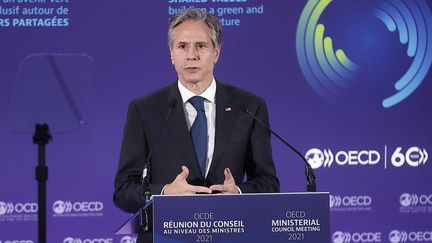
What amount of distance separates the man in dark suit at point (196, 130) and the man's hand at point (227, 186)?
0.17m

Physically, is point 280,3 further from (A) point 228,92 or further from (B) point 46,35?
(A) point 228,92

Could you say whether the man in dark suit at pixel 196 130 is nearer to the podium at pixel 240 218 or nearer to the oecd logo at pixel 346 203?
the podium at pixel 240 218

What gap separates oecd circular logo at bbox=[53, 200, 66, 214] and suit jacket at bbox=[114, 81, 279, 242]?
208 centimetres

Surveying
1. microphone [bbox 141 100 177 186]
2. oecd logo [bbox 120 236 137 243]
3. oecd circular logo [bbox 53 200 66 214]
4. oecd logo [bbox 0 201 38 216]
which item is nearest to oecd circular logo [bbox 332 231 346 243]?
oecd logo [bbox 120 236 137 243]

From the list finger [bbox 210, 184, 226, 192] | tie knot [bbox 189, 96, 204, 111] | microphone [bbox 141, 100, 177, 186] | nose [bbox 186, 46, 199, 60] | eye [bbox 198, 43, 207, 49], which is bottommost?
finger [bbox 210, 184, 226, 192]

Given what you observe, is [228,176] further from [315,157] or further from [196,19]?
[315,157]

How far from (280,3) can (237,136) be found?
230 cm

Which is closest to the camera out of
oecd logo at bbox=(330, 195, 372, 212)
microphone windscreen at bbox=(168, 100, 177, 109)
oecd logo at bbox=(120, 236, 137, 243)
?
microphone windscreen at bbox=(168, 100, 177, 109)

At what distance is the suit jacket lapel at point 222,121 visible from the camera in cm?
352

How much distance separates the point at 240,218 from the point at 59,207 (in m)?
3.00

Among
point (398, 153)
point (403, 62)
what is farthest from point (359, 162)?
point (403, 62)

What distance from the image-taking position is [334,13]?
5.71m

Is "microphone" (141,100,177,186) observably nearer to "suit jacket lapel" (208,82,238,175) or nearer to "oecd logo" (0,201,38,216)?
"suit jacket lapel" (208,82,238,175)

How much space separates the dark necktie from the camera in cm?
355
